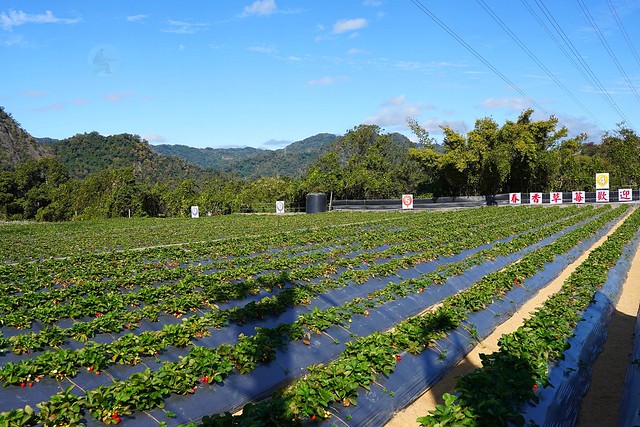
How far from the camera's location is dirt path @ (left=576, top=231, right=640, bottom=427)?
5.61 meters

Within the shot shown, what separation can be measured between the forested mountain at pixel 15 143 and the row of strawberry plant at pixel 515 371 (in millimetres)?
88561

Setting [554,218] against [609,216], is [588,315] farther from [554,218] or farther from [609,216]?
[609,216]

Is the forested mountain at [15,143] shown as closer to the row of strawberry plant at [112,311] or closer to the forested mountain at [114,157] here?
the forested mountain at [114,157]

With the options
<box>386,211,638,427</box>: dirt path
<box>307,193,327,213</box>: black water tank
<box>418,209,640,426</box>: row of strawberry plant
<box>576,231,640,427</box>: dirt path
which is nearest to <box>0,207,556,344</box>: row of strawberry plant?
<box>386,211,638,427</box>: dirt path

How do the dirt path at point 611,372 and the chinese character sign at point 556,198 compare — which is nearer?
the dirt path at point 611,372

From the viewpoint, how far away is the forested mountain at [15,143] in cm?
8369

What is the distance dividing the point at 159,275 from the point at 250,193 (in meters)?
43.4

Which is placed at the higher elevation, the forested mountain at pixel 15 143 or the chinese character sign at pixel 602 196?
the forested mountain at pixel 15 143

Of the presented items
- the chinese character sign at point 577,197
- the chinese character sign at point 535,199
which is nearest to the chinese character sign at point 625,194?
the chinese character sign at point 577,197

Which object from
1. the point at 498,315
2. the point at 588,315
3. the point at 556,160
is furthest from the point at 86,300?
the point at 556,160

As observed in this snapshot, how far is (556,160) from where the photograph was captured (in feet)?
142

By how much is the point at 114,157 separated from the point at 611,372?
4125 inches

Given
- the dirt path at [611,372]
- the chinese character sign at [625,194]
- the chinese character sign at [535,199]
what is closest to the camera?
the dirt path at [611,372]

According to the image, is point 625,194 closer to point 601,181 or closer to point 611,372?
point 601,181
